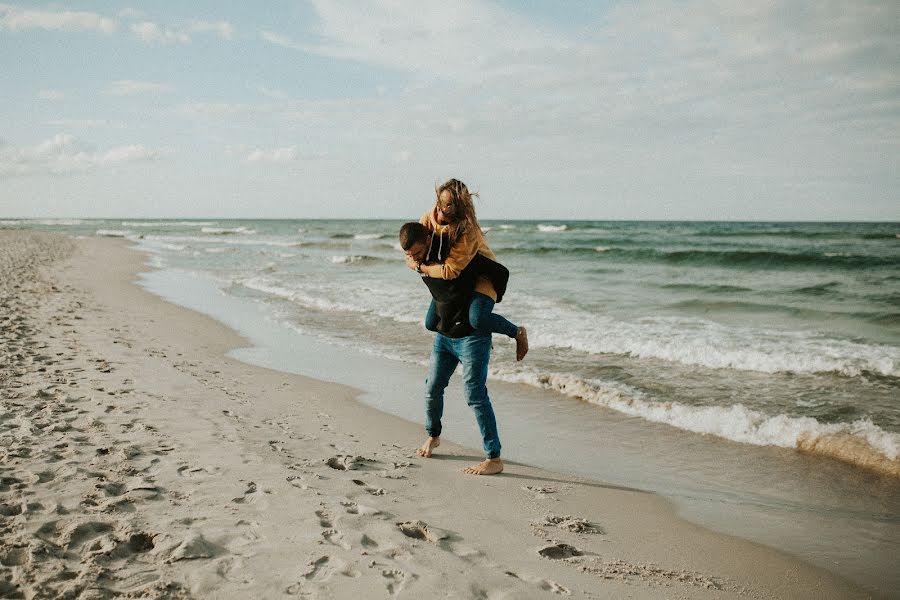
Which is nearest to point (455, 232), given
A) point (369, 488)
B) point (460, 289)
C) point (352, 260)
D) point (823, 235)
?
point (460, 289)

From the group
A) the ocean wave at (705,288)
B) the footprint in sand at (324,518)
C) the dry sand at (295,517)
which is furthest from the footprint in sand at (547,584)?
the ocean wave at (705,288)

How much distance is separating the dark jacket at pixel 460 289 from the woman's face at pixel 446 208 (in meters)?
0.17

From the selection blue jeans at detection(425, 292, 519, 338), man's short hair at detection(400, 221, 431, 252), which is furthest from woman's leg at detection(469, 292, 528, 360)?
man's short hair at detection(400, 221, 431, 252)

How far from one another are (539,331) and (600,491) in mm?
5733

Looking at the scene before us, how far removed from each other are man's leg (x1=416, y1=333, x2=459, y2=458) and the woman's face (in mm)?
852

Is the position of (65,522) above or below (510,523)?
above

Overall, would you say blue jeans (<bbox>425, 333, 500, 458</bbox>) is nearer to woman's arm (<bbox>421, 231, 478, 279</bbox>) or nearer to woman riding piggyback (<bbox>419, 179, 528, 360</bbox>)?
woman riding piggyback (<bbox>419, 179, 528, 360</bbox>)

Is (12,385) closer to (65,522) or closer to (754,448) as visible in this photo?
(65,522)

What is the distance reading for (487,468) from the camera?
4156 mm

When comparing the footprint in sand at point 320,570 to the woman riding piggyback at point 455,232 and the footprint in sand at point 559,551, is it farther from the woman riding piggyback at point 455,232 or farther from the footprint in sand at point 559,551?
the woman riding piggyback at point 455,232

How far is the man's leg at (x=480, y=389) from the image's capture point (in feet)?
13.0

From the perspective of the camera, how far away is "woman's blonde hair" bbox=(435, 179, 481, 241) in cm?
362

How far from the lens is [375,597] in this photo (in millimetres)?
2436

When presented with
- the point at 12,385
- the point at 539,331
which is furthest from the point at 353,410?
the point at 539,331
